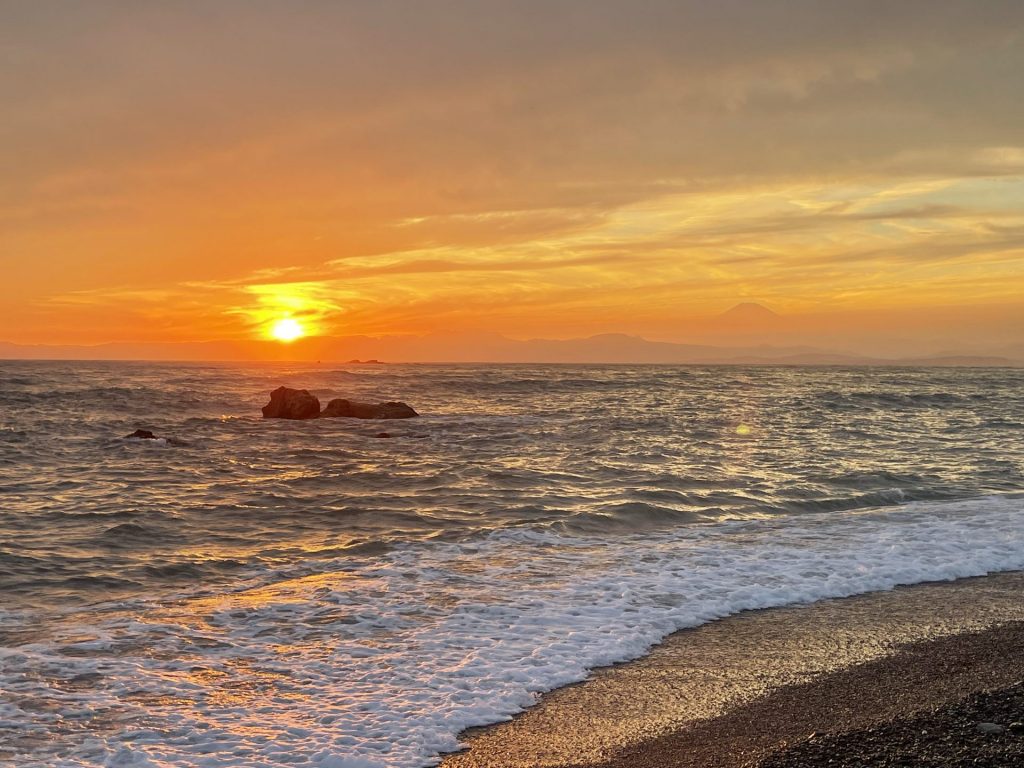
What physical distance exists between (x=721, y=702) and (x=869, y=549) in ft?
25.5

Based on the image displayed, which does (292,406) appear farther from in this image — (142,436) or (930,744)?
(930,744)

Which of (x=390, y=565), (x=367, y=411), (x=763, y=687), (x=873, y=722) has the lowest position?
(x=390, y=565)

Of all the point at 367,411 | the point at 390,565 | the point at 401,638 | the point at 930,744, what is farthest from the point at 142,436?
the point at 930,744

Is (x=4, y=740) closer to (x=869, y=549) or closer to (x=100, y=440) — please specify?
(x=869, y=549)

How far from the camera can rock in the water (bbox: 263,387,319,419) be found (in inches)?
1721

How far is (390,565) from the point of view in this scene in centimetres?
1230

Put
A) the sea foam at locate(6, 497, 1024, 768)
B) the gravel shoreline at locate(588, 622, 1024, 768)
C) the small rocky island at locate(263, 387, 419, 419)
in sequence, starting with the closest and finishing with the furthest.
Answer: the gravel shoreline at locate(588, 622, 1024, 768) < the sea foam at locate(6, 497, 1024, 768) < the small rocky island at locate(263, 387, 419, 419)

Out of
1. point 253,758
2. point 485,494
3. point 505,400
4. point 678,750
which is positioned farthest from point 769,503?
point 505,400

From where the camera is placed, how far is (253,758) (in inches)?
233

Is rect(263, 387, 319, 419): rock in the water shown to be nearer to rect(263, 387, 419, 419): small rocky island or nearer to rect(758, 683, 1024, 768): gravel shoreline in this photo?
rect(263, 387, 419, 419): small rocky island

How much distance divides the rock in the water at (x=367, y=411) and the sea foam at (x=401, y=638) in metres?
30.0

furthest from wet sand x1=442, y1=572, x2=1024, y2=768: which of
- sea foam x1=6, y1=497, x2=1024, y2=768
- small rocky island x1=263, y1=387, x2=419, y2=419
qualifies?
small rocky island x1=263, y1=387, x2=419, y2=419

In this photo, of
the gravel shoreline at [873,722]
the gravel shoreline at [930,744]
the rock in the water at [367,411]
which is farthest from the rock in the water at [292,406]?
the gravel shoreline at [930,744]

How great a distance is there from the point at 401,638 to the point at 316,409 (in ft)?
121
